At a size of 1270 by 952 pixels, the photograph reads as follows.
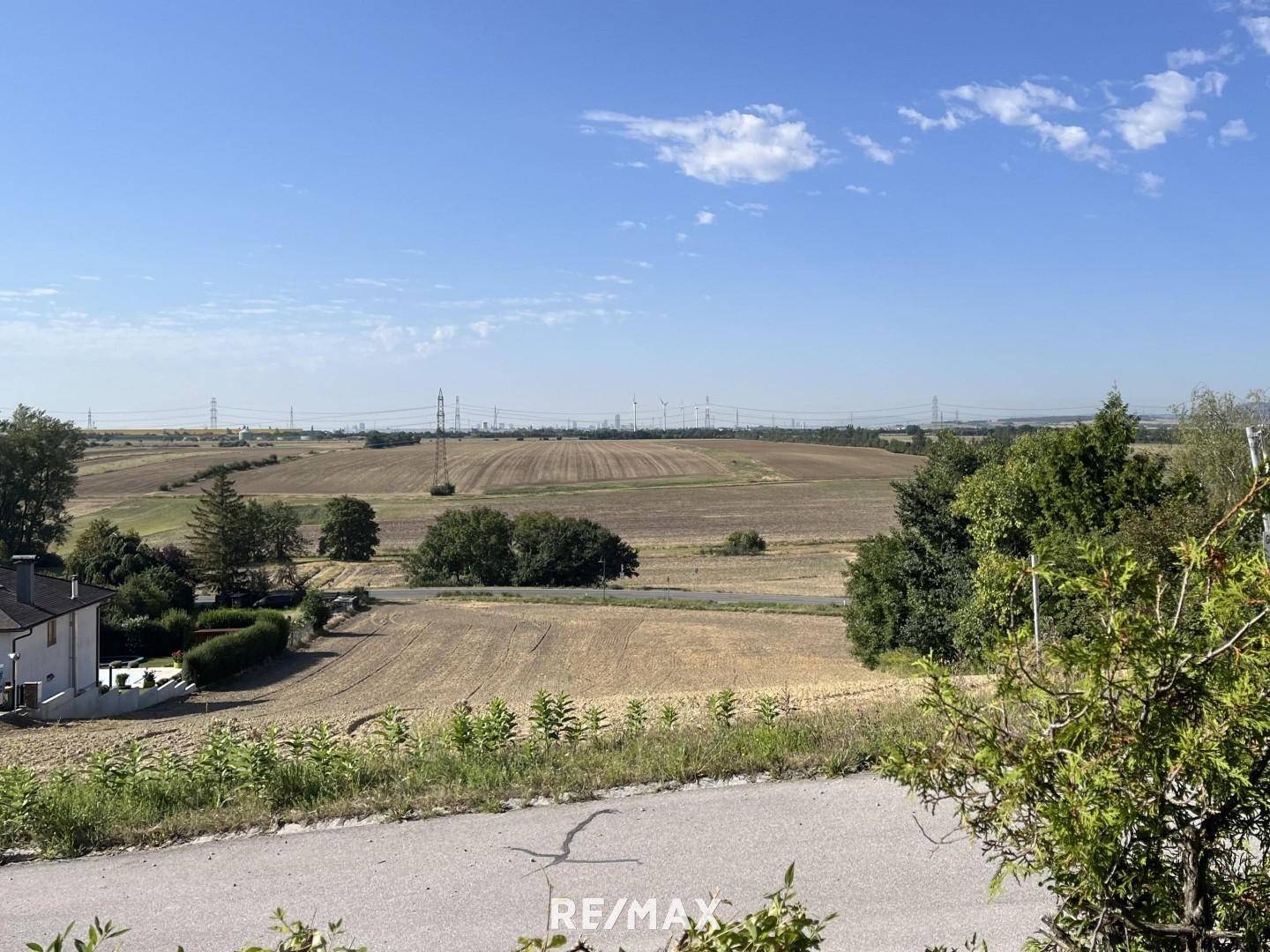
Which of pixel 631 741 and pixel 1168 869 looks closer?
pixel 1168 869

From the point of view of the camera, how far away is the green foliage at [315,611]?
132 feet

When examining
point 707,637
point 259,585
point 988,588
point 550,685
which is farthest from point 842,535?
point 988,588

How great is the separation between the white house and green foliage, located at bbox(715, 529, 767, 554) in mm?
43647

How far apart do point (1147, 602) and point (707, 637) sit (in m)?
34.6

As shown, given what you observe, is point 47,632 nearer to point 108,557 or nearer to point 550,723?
point 108,557

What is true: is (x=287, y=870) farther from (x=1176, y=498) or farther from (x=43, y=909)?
(x=1176, y=498)

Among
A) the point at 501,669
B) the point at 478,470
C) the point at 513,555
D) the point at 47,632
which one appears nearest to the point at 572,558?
the point at 513,555

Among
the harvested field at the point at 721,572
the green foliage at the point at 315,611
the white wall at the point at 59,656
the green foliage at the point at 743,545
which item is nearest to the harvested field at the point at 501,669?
the green foliage at the point at 315,611

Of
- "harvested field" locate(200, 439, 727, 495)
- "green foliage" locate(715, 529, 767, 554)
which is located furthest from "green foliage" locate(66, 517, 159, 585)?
"harvested field" locate(200, 439, 727, 495)

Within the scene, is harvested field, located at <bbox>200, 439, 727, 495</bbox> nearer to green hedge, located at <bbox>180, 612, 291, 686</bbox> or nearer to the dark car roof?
green hedge, located at <bbox>180, 612, 291, 686</bbox>

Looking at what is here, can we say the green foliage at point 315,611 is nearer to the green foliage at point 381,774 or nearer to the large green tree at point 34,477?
the large green tree at point 34,477

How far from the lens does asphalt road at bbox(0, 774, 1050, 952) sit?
17.2 ft

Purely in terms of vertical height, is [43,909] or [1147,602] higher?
[1147,602]

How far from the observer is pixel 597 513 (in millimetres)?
85875
